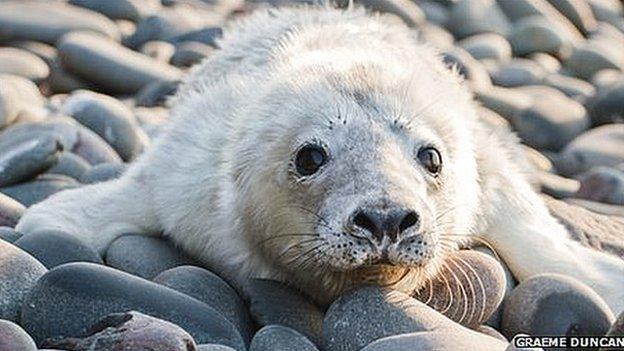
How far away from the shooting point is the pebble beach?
350cm

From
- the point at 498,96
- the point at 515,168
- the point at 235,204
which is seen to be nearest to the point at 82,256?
the point at 235,204

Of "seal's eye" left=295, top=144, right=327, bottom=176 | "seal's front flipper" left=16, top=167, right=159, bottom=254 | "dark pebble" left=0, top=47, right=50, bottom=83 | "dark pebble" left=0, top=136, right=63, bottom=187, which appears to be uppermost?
"seal's eye" left=295, top=144, right=327, bottom=176

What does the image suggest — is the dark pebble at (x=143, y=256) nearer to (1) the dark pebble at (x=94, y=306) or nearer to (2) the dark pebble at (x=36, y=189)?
(1) the dark pebble at (x=94, y=306)

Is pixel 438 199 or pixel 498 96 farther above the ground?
pixel 438 199

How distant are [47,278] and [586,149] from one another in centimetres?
499

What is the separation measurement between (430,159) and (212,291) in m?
0.72

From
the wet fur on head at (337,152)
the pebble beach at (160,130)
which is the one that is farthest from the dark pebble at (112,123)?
the wet fur on head at (337,152)

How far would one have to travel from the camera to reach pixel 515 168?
4988 millimetres

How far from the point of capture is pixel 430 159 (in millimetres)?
4082

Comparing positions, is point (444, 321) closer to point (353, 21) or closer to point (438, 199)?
point (438, 199)

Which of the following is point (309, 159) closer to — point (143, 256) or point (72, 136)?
point (143, 256)

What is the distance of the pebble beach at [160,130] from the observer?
3.50m

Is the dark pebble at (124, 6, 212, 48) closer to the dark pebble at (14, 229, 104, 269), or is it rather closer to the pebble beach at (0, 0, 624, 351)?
the pebble beach at (0, 0, 624, 351)

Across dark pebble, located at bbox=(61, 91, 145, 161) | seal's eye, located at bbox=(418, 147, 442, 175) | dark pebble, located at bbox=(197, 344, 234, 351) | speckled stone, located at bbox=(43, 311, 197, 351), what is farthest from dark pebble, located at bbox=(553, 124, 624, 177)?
speckled stone, located at bbox=(43, 311, 197, 351)
